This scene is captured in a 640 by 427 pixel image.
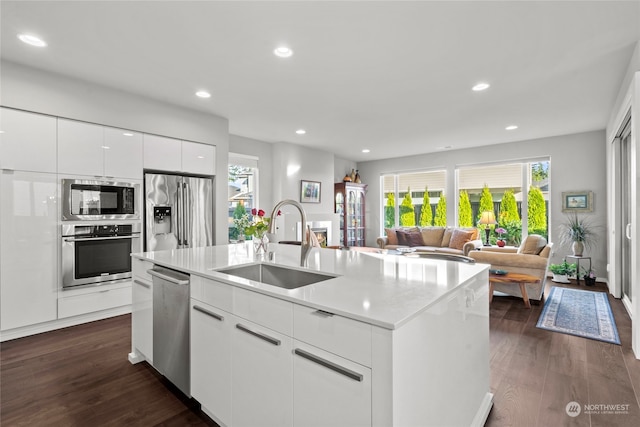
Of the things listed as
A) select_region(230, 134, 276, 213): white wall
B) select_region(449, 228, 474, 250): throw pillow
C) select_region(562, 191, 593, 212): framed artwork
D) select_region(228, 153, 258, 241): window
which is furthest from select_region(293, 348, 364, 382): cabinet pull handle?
select_region(562, 191, 593, 212): framed artwork

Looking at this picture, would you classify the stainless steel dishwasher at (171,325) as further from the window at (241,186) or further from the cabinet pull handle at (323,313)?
the window at (241,186)

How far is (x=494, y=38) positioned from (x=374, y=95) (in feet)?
4.69

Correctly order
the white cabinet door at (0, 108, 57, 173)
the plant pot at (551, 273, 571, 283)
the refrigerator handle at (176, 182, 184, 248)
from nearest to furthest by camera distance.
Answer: the white cabinet door at (0, 108, 57, 173)
the refrigerator handle at (176, 182, 184, 248)
the plant pot at (551, 273, 571, 283)

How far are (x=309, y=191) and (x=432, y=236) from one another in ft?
9.25

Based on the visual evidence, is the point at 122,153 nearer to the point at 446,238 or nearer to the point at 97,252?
the point at 97,252

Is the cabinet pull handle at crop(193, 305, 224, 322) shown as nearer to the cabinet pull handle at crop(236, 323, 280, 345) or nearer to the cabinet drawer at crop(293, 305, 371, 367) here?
the cabinet pull handle at crop(236, 323, 280, 345)

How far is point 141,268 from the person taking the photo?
2.30 meters

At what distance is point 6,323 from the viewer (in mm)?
2865

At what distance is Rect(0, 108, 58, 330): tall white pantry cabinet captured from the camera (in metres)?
2.85

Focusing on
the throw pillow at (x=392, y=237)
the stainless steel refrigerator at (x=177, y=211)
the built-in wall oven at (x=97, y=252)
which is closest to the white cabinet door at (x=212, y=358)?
the built-in wall oven at (x=97, y=252)

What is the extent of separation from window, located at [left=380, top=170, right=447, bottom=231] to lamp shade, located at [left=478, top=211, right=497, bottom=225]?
1.05 meters

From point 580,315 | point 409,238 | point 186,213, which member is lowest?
point 580,315

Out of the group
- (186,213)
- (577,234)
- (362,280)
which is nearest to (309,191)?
(186,213)

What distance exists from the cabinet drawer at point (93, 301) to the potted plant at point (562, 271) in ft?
20.8
